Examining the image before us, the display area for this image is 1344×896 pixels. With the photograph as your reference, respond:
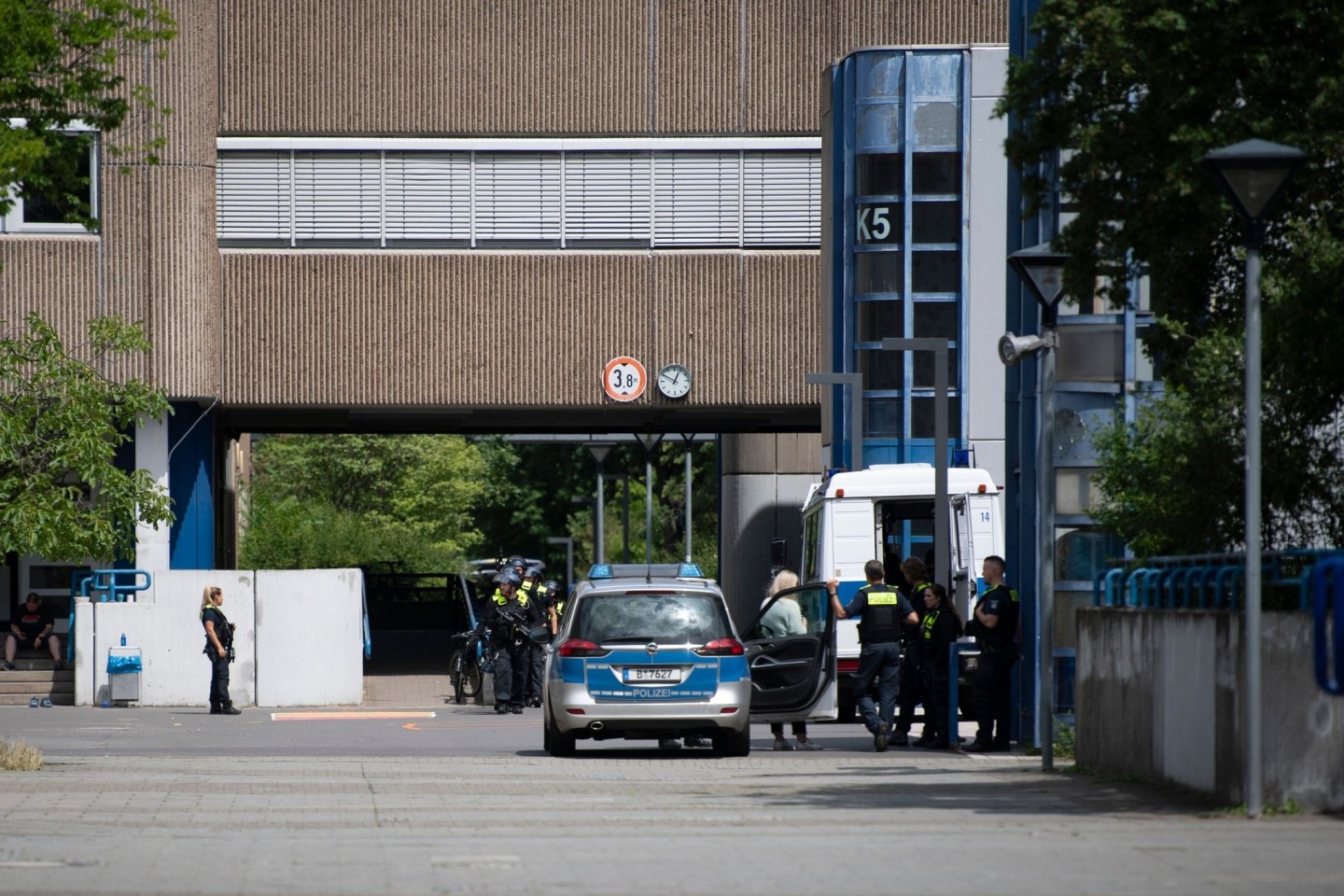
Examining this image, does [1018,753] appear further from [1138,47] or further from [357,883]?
[357,883]

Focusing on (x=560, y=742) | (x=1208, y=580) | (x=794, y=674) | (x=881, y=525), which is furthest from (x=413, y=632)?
(x=1208, y=580)

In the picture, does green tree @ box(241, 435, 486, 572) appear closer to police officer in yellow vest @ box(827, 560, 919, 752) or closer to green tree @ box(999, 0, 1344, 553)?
police officer in yellow vest @ box(827, 560, 919, 752)

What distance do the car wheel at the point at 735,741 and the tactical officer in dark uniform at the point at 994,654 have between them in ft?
6.51

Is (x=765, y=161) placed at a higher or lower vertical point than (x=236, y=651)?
higher

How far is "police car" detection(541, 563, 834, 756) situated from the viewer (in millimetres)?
17938

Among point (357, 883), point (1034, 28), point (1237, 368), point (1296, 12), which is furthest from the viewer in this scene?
point (1237, 368)

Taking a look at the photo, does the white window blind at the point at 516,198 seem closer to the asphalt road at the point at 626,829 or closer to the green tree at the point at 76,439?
the green tree at the point at 76,439

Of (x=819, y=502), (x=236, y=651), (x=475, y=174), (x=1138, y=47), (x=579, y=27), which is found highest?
(x=579, y=27)

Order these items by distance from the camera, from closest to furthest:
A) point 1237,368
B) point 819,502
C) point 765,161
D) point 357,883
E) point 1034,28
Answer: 1. point 357,883
2. point 1034,28
3. point 1237,368
4. point 819,502
5. point 765,161

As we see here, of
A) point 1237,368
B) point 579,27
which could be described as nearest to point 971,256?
point 579,27

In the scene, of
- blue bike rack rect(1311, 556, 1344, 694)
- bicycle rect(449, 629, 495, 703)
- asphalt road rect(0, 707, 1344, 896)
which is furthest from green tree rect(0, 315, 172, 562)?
blue bike rack rect(1311, 556, 1344, 694)

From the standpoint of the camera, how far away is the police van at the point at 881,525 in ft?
78.1

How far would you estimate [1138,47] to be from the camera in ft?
43.9

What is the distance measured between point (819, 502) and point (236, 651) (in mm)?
8819
